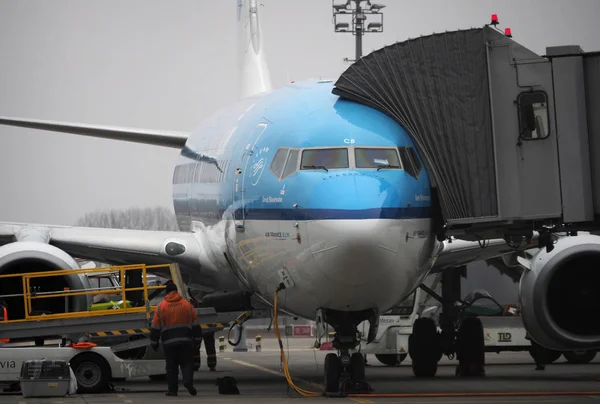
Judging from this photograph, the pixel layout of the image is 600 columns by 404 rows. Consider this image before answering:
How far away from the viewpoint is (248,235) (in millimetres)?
17703

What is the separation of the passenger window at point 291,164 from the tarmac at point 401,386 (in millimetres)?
3016

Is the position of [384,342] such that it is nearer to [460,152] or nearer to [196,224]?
[196,224]

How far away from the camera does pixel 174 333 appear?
17781 millimetres

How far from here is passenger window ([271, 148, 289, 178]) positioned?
16.8 m

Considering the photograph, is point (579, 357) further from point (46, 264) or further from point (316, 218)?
point (316, 218)

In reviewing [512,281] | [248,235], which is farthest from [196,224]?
[512,281]

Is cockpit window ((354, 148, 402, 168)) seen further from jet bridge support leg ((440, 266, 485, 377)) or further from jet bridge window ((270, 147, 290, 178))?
jet bridge support leg ((440, 266, 485, 377))

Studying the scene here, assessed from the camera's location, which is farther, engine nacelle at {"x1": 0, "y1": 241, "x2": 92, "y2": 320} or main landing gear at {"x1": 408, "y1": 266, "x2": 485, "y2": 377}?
main landing gear at {"x1": 408, "y1": 266, "x2": 485, "y2": 377}

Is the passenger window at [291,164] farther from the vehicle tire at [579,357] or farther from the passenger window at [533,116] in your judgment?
the vehicle tire at [579,357]

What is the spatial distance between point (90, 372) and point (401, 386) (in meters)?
4.95

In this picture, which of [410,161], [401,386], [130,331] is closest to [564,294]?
[401,386]

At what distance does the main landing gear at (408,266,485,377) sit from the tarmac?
0.31 metres

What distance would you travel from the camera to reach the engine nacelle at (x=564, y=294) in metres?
19.2

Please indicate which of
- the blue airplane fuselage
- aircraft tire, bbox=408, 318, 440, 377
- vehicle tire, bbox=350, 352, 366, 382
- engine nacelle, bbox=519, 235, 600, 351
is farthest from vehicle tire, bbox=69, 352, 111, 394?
engine nacelle, bbox=519, 235, 600, 351
